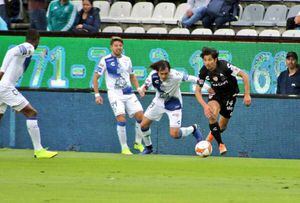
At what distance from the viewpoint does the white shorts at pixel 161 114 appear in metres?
18.7

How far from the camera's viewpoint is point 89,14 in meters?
21.5

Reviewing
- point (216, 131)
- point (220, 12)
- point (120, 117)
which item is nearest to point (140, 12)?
point (220, 12)

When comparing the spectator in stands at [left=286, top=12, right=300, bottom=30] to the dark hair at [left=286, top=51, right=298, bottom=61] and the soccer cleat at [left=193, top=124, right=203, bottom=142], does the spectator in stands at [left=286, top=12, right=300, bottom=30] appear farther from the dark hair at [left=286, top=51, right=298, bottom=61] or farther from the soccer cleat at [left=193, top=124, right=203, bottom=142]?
the soccer cleat at [left=193, top=124, right=203, bottom=142]

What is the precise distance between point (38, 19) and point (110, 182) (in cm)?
929

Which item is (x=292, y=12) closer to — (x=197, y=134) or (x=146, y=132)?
(x=197, y=134)

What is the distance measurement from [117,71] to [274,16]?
14.1 ft

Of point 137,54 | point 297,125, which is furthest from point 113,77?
point 297,125

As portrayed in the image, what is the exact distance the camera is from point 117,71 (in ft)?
63.5

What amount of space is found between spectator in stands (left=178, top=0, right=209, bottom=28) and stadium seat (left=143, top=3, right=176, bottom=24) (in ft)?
2.26

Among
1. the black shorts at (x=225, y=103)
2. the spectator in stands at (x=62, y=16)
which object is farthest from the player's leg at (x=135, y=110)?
the spectator in stands at (x=62, y=16)

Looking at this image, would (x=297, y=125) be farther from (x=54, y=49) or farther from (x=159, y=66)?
(x=54, y=49)

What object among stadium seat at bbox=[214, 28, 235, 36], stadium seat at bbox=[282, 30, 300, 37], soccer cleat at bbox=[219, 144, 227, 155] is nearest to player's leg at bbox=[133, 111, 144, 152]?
soccer cleat at bbox=[219, 144, 227, 155]

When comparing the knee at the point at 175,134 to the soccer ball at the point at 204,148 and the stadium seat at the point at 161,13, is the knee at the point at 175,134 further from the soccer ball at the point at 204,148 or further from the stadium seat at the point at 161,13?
the stadium seat at the point at 161,13

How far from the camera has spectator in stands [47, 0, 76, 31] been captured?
2164 centimetres
